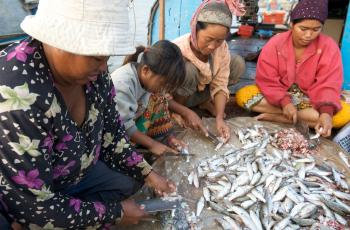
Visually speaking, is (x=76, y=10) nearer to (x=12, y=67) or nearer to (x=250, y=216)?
(x=12, y=67)

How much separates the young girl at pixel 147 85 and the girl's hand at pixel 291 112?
1.22 m

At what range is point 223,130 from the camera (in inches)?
131

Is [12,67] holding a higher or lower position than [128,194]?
higher

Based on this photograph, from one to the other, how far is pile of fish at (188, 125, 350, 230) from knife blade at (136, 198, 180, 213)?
0.73 ft

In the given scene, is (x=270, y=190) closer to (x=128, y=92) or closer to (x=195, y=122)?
(x=195, y=122)

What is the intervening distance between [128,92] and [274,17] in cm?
506

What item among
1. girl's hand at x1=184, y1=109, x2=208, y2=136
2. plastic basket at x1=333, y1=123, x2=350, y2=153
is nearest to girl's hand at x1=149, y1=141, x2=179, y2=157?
girl's hand at x1=184, y1=109, x2=208, y2=136

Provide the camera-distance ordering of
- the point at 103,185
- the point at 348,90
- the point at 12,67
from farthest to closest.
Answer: the point at 348,90 → the point at 103,185 → the point at 12,67

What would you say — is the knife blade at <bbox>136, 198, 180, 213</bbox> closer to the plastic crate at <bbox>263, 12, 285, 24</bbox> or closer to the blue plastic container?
the blue plastic container

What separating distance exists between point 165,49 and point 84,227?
1334mm

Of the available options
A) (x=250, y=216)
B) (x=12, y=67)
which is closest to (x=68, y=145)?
(x=12, y=67)

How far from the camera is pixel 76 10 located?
1175mm

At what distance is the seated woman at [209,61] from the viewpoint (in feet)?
10.1

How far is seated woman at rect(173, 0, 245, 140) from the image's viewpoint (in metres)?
3.09
